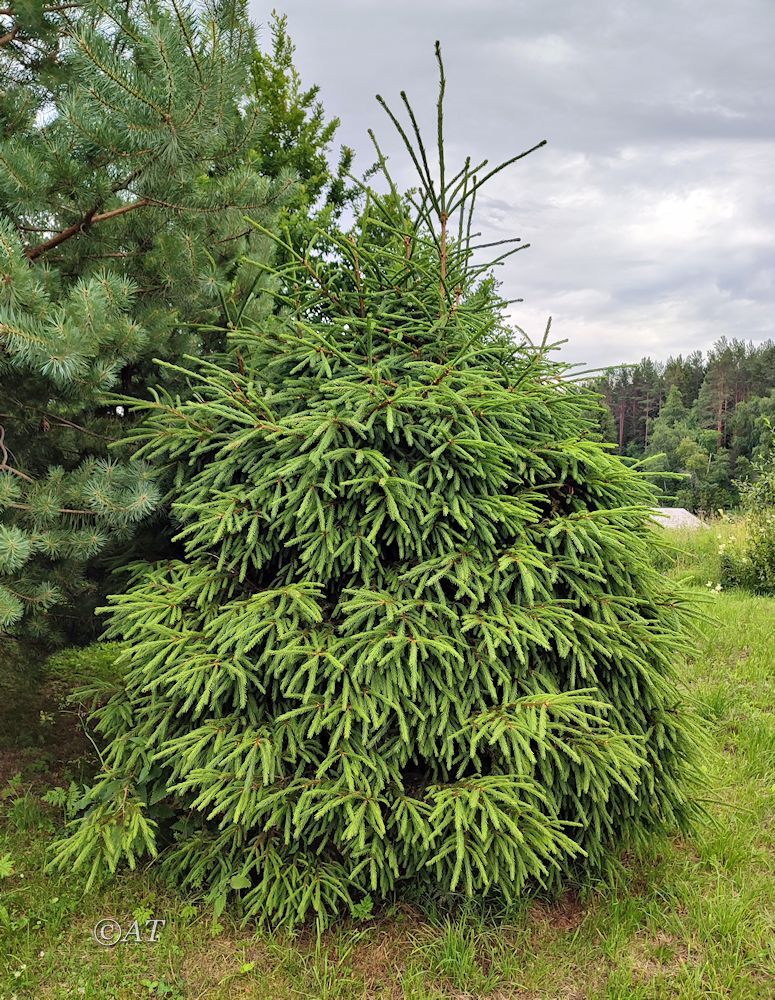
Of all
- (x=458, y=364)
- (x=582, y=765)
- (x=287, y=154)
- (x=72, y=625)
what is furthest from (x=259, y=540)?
(x=287, y=154)

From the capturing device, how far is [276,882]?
7.61ft

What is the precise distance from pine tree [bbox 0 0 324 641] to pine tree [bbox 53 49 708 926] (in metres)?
0.37

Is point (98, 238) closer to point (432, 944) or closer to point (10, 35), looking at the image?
point (10, 35)

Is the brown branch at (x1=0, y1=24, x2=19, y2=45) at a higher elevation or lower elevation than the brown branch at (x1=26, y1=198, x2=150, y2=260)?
higher

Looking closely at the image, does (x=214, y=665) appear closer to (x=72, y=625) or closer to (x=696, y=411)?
(x=72, y=625)

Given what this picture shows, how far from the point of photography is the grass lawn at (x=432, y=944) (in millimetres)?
2252

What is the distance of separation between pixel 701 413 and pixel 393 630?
5952 cm

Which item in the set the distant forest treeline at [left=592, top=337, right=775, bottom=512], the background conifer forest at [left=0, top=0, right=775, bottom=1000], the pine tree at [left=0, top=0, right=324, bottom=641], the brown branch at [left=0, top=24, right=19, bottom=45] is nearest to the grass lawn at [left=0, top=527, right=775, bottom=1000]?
the background conifer forest at [left=0, top=0, right=775, bottom=1000]

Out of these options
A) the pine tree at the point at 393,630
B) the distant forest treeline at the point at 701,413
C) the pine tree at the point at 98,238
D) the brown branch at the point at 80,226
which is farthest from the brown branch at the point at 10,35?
the distant forest treeline at the point at 701,413

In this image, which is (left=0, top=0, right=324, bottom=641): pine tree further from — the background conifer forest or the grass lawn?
the grass lawn

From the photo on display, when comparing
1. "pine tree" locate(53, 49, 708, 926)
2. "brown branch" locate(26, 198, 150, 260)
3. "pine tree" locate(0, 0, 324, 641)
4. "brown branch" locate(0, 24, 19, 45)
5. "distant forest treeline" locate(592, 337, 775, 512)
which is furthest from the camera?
"distant forest treeline" locate(592, 337, 775, 512)

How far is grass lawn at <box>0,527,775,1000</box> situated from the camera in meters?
2.25

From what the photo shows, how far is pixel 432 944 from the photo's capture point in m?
2.33

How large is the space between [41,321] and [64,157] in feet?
2.34
